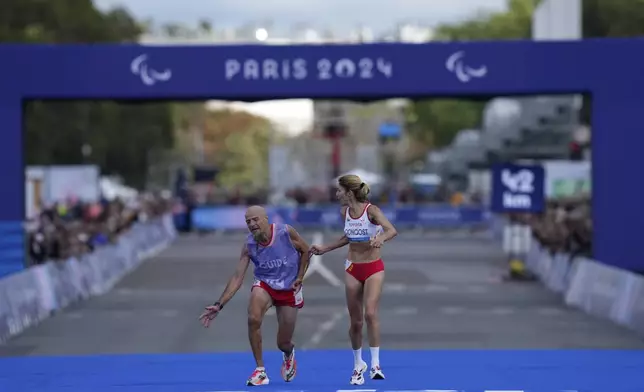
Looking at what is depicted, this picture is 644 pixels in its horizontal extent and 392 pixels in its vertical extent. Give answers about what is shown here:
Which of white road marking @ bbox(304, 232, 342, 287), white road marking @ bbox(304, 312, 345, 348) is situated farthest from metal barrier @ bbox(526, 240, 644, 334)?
white road marking @ bbox(304, 232, 342, 287)

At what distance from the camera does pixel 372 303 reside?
13.1 meters

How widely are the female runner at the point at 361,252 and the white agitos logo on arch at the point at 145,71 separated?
39.2 feet

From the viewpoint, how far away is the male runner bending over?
42.5 ft

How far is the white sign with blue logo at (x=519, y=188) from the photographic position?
29.9 metres

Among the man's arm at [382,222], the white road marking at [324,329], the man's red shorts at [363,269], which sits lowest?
the white road marking at [324,329]

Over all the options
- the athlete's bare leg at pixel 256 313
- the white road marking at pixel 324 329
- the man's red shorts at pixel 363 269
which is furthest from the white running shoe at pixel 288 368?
the white road marking at pixel 324 329

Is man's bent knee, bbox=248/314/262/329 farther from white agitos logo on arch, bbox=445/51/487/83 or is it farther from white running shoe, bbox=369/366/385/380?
white agitos logo on arch, bbox=445/51/487/83

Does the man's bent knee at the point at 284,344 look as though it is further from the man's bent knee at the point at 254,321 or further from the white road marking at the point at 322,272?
the white road marking at the point at 322,272

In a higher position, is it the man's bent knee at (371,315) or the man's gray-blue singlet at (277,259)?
the man's gray-blue singlet at (277,259)

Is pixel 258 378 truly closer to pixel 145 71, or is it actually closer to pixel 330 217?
A: pixel 145 71

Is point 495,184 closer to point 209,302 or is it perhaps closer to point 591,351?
point 209,302

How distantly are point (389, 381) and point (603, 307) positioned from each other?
9.20 m

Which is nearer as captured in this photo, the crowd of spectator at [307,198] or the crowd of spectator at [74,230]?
the crowd of spectator at [74,230]

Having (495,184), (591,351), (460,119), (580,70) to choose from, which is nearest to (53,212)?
(495,184)
